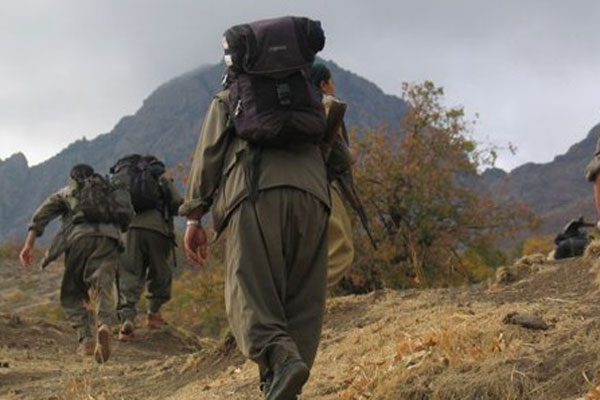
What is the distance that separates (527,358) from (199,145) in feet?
6.52

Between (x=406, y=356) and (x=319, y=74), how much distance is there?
1.78 meters

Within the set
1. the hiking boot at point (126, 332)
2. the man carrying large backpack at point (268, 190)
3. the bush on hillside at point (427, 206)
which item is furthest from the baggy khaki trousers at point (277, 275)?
the bush on hillside at point (427, 206)

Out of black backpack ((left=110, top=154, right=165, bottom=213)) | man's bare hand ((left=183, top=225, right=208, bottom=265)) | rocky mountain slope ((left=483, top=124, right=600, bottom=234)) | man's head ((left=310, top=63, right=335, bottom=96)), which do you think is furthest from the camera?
rocky mountain slope ((left=483, top=124, right=600, bottom=234))

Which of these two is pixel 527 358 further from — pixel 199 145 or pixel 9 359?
pixel 9 359

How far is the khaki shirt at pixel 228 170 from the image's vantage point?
4.55 meters

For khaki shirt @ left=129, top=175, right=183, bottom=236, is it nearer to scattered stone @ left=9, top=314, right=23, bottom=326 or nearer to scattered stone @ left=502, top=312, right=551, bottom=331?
scattered stone @ left=9, top=314, right=23, bottom=326

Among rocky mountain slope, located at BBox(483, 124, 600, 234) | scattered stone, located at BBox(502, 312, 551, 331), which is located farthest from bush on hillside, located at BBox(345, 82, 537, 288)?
rocky mountain slope, located at BBox(483, 124, 600, 234)

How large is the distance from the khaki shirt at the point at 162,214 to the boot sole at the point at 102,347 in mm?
2171

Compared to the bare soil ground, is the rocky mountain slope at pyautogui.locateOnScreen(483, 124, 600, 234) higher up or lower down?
lower down

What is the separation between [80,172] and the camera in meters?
10.3

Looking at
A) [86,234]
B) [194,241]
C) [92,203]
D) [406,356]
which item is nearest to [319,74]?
[194,241]

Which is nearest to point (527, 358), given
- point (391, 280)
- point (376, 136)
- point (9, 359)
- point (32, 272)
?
point (9, 359)

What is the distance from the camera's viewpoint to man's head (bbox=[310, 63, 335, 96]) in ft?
16.2

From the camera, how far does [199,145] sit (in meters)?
4.75
